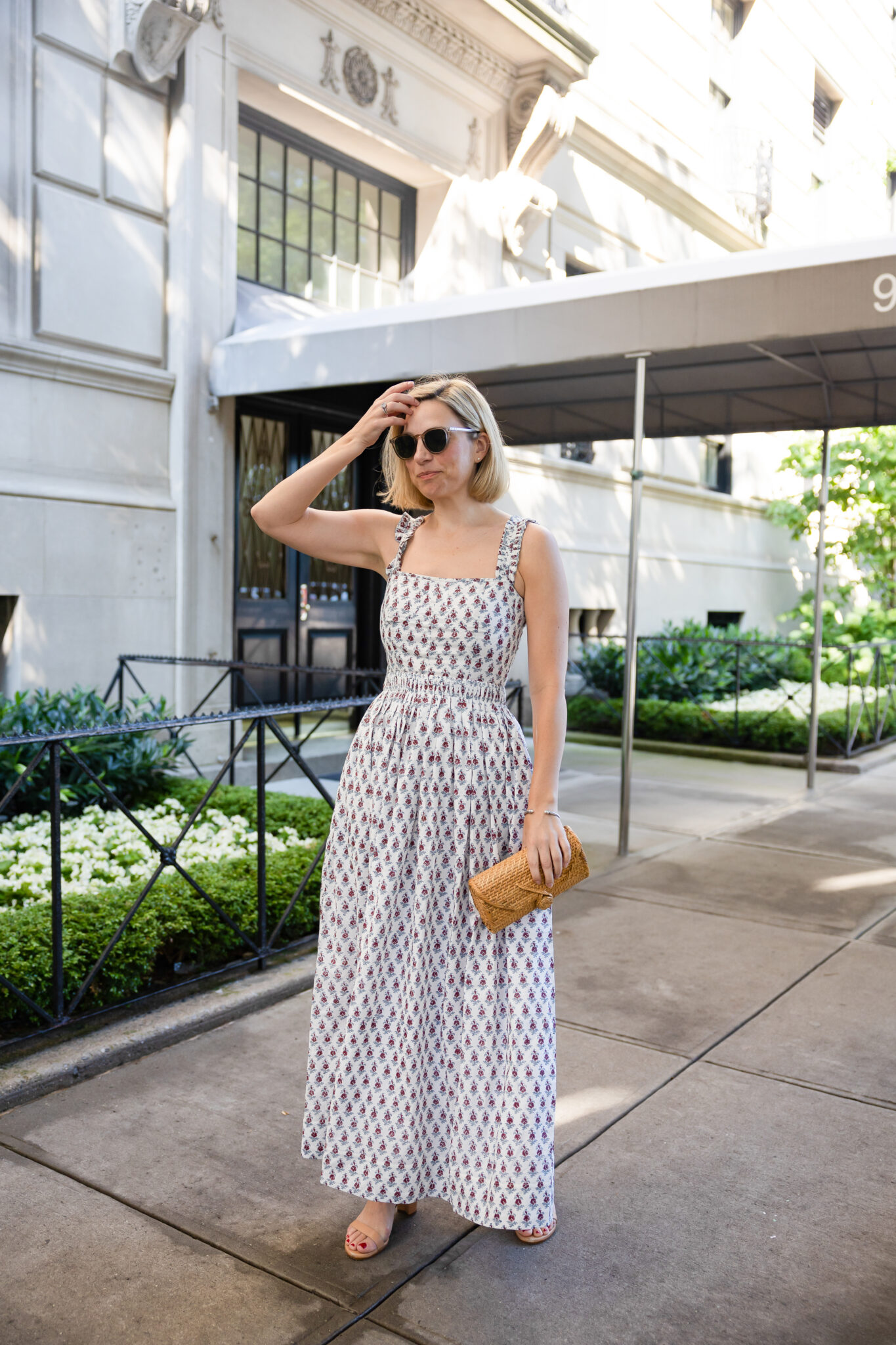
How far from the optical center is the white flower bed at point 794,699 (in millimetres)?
12328

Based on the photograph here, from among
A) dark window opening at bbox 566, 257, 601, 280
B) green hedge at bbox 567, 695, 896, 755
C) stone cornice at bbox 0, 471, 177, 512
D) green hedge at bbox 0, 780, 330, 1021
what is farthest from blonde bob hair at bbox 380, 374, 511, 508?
dark window opening at bbox 566, 257, 601, 280

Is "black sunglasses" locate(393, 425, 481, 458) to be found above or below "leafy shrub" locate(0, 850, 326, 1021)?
above

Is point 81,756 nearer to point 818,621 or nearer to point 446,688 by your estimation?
point 446,688

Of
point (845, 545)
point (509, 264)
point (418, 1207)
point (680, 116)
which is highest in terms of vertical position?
point (680, 116)

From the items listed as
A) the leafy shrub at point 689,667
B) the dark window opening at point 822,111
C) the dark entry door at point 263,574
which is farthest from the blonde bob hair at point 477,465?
the dark window opening at point 822,111

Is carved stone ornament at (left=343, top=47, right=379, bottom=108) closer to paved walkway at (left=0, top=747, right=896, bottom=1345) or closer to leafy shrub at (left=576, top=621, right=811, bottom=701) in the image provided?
leafy shrub at (left=576, top=621, right=811, bottom=701)

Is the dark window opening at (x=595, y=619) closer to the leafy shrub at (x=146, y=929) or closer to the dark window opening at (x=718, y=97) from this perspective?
the dark window opening at (x=718, y=97)

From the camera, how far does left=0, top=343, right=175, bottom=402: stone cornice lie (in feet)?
25.9

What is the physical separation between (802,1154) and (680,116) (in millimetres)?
16549

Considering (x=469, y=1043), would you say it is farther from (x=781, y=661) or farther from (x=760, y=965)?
(x=781, y=661)

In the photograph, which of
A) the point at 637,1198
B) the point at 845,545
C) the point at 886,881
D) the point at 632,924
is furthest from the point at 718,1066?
the point at 845,545

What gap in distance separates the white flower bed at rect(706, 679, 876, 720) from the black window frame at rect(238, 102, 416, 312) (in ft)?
18.9

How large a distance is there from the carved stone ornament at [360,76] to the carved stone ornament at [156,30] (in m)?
2.02

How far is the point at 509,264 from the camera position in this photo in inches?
506
